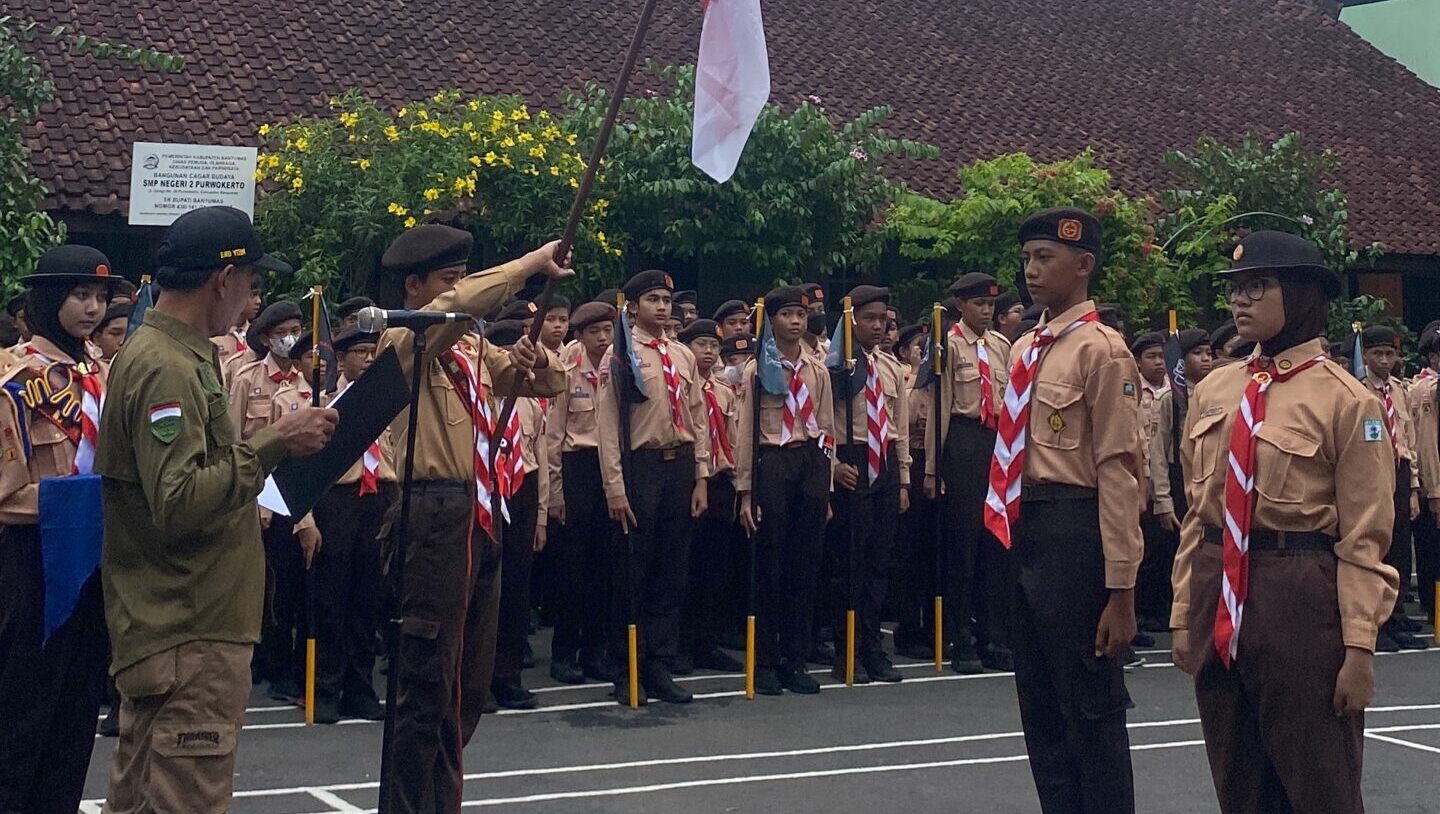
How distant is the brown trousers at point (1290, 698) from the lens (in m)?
4.92

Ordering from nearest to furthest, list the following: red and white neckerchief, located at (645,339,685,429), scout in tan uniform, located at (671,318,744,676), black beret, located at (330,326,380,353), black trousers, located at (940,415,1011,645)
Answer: black beret, located at (330,326,380,353)
red and white neckerchief, located at (645,339,685,429)
black trousers, located at (940,415,1011,645)
scout in tan uniform, located at (671,318,744,676)

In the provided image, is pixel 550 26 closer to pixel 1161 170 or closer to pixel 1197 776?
pixel 1161 170

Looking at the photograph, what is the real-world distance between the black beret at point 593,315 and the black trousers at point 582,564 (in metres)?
0.77

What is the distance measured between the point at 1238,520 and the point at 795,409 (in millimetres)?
5162

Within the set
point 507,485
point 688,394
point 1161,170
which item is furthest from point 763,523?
point 1161,170

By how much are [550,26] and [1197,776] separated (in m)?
15.7

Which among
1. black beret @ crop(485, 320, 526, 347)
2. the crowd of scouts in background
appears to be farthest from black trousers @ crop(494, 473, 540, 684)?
black beret @ crop(485, 320, 526, 347)

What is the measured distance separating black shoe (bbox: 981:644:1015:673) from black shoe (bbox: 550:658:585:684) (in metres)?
2.59

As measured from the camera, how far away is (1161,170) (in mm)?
23516

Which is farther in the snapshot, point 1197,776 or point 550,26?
point 550,26

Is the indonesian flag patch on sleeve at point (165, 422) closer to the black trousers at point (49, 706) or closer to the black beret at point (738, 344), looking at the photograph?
the black trousers at point (49, 706)

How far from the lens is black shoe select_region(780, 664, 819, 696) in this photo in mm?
10062

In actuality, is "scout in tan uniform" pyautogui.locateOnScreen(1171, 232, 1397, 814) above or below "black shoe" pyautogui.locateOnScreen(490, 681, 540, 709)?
above

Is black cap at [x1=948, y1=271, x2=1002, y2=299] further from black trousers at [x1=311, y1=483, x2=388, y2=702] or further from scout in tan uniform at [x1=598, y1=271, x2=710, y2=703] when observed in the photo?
black trousers at [x1=311, y1=483, x2=388, y2=702]
